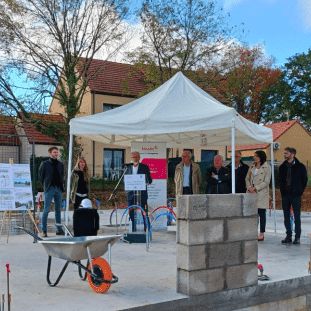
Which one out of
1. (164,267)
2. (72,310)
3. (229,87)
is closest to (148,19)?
(229,87)

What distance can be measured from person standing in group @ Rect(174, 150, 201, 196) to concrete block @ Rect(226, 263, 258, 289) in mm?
4258

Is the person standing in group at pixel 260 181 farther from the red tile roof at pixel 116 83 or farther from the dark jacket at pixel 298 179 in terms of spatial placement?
the red tile roof at pixel 116 83

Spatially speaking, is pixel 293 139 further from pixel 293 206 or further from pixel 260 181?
pixel 293 206

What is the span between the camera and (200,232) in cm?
524

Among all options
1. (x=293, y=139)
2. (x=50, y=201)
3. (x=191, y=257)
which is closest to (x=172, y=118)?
(x=50, y=201)

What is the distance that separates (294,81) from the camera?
181 ft

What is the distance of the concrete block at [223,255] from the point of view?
5309 millimetres

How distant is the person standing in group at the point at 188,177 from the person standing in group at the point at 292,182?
1783 millimetres

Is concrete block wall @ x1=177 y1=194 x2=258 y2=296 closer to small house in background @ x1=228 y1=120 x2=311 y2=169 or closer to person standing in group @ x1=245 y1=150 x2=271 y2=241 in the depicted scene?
person standing in group @ x1=245 y1=150 x2=271 y2=241

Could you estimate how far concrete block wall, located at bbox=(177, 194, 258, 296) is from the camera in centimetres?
516

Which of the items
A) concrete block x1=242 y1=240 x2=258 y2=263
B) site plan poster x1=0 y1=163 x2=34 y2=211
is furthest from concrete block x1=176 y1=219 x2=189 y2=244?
site plan poster x1=0 y1=163 x2=34 y2=211

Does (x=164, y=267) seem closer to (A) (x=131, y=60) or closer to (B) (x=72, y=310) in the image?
(B) (x=72, y=310)

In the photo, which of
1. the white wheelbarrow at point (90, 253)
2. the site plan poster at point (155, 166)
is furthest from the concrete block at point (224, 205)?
the site plan poster at point (155, 166)

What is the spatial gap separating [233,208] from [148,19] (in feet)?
63.9
